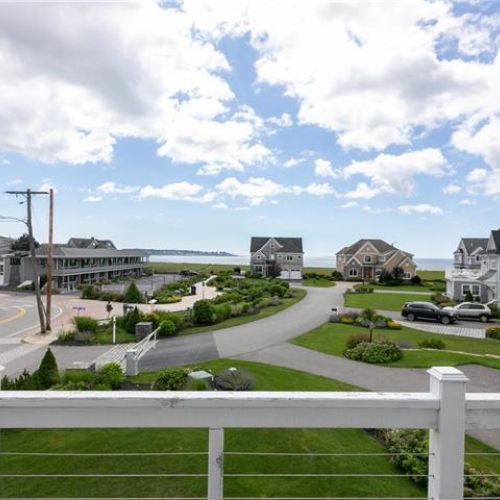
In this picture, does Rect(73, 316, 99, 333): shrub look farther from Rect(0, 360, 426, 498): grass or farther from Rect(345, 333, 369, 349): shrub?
Rect(345, 333, 369, 349): shrub

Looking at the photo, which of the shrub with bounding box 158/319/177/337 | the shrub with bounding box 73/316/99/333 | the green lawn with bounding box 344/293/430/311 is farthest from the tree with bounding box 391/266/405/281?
the shrub with bounding box 73/316/99/333

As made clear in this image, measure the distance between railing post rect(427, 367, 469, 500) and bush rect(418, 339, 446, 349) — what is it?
1929 centimetres

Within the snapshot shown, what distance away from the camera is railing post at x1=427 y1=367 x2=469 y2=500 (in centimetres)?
260

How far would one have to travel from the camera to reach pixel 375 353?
1766 cm

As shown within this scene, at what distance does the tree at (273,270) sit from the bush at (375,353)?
156ft

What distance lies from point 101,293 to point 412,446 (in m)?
37.8

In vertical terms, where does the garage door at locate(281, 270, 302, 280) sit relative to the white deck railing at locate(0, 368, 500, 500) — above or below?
below

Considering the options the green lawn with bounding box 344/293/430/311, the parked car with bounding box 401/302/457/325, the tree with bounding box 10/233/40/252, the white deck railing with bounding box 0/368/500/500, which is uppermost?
the tree with bounding box 10/233/40/252

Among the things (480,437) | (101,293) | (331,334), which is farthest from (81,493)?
(101,293)

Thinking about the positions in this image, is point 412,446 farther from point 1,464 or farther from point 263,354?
point 263,354

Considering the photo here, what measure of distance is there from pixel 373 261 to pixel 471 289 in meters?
28.4

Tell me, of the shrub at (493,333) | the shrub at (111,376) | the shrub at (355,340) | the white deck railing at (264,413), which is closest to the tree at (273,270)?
the shrub at (493,333)

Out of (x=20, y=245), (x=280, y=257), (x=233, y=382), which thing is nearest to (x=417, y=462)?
(x=233, y=382)

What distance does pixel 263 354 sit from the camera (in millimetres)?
18234
